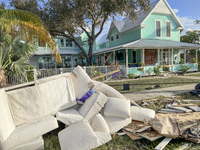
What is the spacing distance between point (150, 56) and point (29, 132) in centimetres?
1701

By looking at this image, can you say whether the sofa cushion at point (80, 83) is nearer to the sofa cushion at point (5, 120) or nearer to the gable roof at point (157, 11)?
the sofa cushion at point (5, 120)

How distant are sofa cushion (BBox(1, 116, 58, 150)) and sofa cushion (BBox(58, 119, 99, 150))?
14.7 inches

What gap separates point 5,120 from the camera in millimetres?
2729

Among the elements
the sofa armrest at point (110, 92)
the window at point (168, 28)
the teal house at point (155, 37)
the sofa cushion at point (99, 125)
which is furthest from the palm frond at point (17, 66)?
the window at point (168, 28)

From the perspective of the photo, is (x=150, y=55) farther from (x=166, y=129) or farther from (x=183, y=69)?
(x=166, y=129)

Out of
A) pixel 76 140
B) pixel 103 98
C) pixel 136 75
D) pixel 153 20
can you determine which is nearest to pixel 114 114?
pixel 103 98

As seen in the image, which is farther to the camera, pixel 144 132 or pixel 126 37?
pixel 126 37

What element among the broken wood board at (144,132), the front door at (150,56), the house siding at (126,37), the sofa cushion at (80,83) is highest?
the house siding at (126,37)

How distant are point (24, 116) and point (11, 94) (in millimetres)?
→ 561

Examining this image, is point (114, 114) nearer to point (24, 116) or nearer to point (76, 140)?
point (76, 140)

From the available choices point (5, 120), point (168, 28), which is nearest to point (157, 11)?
point (168, 28)

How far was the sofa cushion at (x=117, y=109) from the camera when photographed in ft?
11.6

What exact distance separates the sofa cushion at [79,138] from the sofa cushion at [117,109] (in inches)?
30.9

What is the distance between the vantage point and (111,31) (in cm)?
2309
